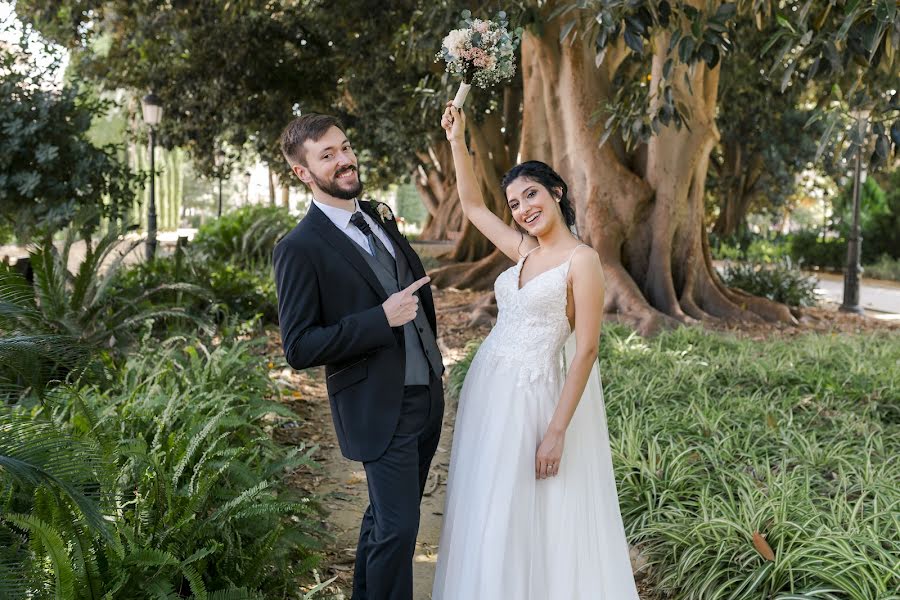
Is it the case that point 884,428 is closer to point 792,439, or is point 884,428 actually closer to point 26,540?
point 792,439

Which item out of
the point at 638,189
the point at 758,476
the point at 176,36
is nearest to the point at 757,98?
the point at 638,189

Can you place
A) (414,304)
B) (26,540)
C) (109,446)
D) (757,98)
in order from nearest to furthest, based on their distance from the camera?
(414,304), (26,540), (109,446), (757,98)

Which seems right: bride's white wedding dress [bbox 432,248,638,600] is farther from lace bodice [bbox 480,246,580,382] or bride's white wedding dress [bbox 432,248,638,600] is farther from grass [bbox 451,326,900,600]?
grass [bbox 451,326,900,600]

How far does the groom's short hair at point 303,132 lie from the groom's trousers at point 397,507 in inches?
35.6

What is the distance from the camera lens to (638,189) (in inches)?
443

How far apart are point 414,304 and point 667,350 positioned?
224 inches

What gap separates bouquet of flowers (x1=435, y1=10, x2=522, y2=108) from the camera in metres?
3.02

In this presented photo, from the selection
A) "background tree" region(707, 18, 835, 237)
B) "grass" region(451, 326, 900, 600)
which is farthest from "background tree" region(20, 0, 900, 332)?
"grass" region(451, 326, 900, 600)

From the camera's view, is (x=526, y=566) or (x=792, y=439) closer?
(x=526, y=566)

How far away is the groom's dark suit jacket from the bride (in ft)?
Answer: 1.58

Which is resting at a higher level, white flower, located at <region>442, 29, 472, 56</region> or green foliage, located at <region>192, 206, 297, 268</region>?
white flower, located at <region>442, 29, 472, 56</region>

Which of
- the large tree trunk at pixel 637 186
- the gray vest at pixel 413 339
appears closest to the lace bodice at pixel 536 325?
the gray vest at pixel 413 339

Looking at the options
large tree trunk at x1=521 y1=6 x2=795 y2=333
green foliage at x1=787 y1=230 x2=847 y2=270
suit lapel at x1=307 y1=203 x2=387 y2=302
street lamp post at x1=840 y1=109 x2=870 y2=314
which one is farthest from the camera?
green foliage at x1=787 y1=230 x2=847 y2=270

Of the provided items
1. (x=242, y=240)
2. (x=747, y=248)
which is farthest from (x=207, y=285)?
(x=747, y=248)
